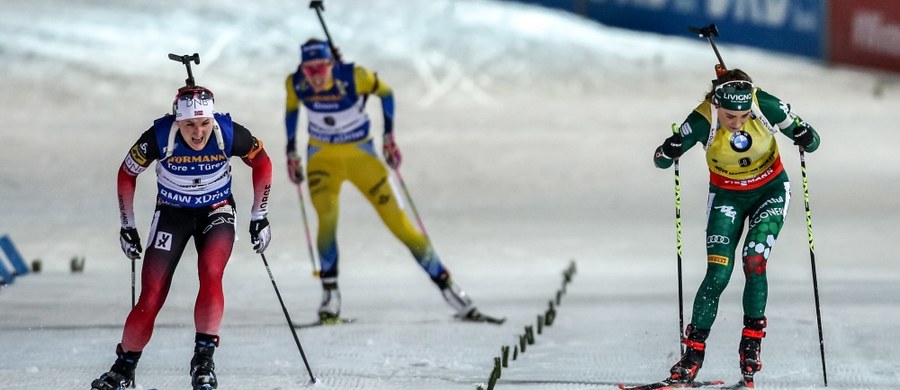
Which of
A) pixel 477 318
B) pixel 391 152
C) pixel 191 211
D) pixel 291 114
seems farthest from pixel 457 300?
pixel 191 211

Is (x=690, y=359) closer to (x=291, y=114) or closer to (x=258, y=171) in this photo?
(x=258, y=171)

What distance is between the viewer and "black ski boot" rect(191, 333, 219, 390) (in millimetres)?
6613

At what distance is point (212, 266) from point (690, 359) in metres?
2.32

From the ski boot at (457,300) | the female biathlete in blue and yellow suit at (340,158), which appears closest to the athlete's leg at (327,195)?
the female biathlete in blue and yellow suit at (340,158)

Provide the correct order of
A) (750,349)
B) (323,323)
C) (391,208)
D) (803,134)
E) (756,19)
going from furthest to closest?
(756,19)
(391,208)
(323,323)
(803,134)
(750,349)

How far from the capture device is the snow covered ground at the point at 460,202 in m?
8.41

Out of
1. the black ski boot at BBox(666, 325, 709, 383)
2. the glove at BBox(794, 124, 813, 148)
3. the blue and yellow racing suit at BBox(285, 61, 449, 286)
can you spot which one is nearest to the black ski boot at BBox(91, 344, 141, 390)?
the black ski boot at BBox(666, 325, 709, 383)

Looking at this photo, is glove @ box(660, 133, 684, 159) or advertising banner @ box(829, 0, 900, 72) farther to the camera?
advertising banner @ box(829, 0, 900, 72)

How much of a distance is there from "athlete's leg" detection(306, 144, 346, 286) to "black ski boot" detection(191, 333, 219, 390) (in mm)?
3405

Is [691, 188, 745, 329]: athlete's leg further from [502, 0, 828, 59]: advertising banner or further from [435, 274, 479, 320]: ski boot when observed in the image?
[502, 0, 828, 59]: advertising banner

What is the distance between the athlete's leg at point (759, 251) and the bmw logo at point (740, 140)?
309mm

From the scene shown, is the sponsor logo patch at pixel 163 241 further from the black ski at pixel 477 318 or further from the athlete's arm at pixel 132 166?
the black ski at pixel 477 318

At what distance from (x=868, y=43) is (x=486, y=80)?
343 inches

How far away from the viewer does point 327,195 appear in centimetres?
1022
